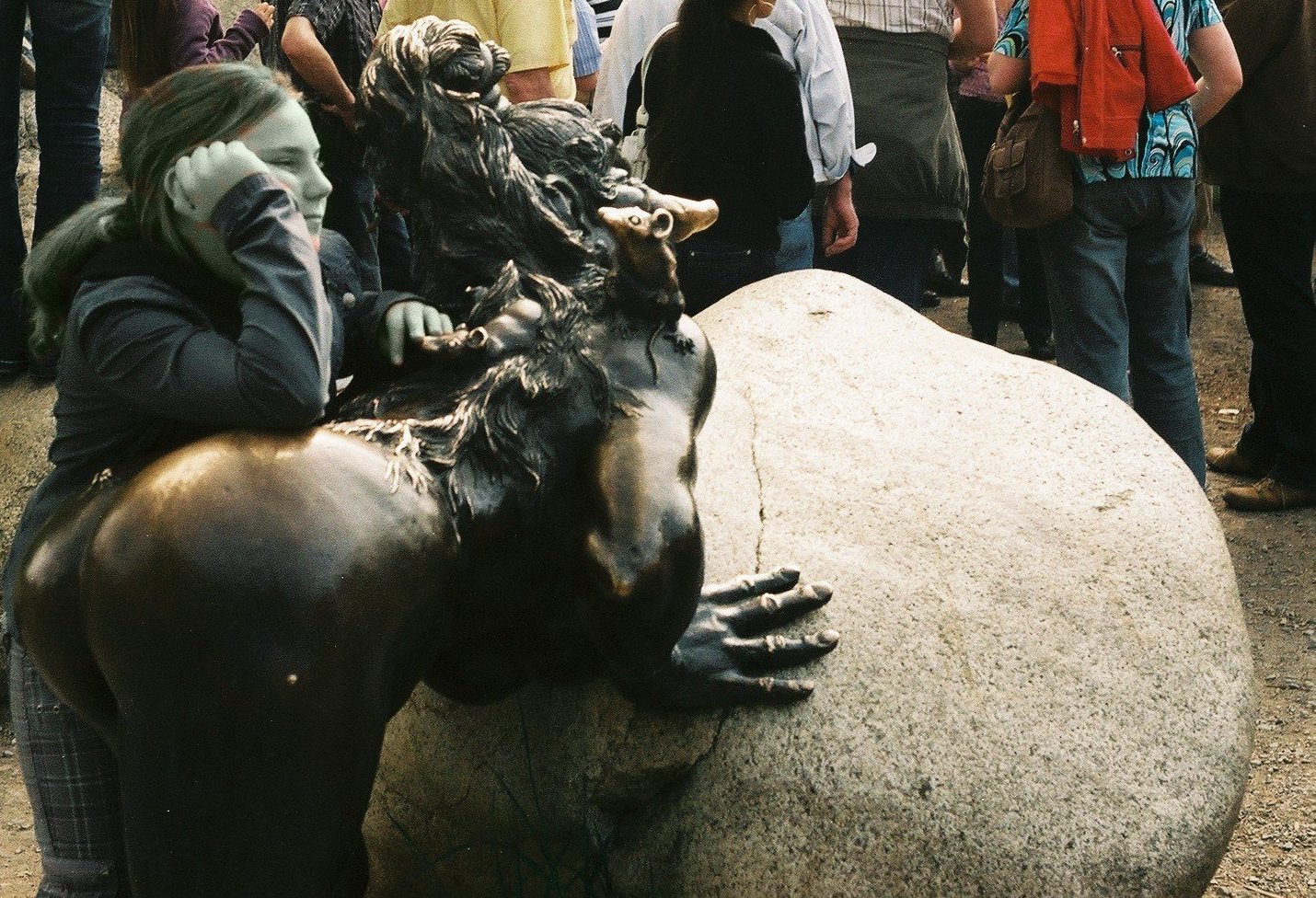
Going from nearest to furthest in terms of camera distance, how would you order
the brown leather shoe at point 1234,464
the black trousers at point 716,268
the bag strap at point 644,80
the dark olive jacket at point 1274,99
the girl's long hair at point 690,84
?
the girl's long hair at point 690,84 < the bag strap at point 644,80 < the black trousers at point 716,268 < the dark olive jacket at point 1274,99 < the brown leather shoe at point 1234,464

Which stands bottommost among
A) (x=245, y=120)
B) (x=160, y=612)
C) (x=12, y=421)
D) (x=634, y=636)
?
(x=12, y=421)

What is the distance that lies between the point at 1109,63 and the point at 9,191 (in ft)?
10.6

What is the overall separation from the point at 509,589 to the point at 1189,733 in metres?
1.23

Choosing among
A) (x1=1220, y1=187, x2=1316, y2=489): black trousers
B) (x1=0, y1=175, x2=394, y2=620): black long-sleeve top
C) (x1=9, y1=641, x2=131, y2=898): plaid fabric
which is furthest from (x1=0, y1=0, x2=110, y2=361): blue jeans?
(x1=1220, y1=187, x2=1316, y2=489): black trousers

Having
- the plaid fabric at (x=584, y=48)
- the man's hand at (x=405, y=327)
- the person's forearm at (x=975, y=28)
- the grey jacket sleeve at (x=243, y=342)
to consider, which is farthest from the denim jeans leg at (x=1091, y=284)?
the grey jacket sleeve at (x=243, y=342)

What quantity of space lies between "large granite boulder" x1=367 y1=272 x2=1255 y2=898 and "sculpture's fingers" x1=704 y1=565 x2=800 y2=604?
8 centimetres

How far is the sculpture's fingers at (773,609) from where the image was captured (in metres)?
2.52

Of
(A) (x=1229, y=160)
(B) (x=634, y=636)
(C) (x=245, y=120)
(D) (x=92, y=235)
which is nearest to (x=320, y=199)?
(C) (x=245, y=120)

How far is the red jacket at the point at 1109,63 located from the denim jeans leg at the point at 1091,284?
19 cm

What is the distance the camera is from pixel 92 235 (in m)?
2.11

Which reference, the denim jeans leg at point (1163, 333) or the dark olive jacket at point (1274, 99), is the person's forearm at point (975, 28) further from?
the denim jeans leg at point (1163, 333)

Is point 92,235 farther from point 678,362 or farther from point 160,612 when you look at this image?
point 678,362

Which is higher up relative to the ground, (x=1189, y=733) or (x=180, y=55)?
(x=180, y=55)

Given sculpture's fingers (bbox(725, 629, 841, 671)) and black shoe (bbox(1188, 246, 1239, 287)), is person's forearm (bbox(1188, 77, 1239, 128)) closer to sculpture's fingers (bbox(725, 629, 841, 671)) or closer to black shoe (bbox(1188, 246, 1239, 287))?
sculpture's fingers (bbox(725, 629, 841, 671))
